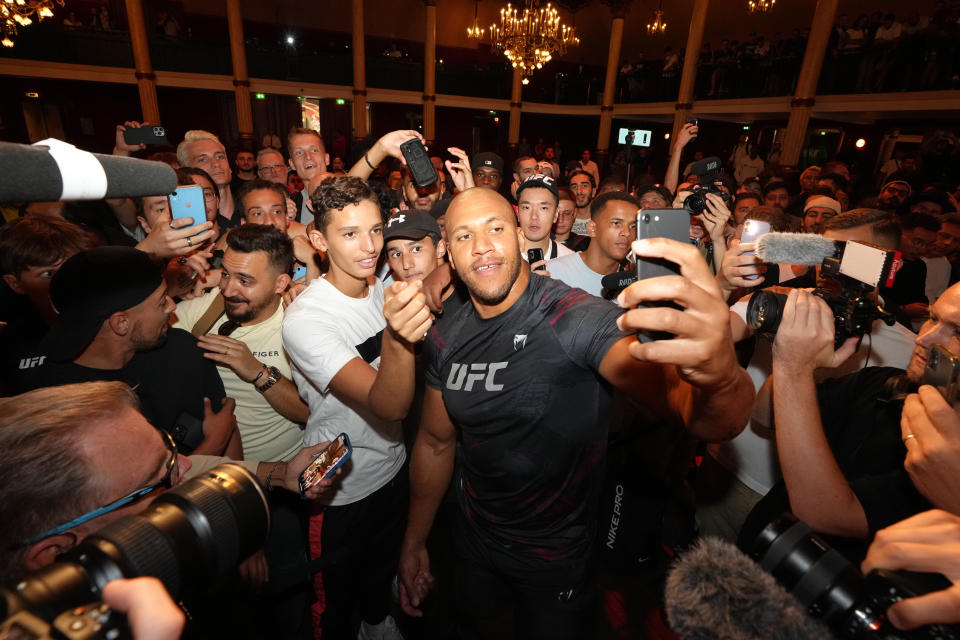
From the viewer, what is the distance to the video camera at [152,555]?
2.27 ft

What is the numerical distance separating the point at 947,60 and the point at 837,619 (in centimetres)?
1323

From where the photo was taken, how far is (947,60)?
29.2 ft

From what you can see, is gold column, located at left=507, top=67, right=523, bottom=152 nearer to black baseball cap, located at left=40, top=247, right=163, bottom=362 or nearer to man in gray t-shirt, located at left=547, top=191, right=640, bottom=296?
man in gray t-shirt, located at left=547, top=191, right=640, bottom=296

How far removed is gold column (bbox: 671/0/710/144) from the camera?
40.5 ft

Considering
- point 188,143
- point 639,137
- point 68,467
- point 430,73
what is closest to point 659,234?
point 68,467

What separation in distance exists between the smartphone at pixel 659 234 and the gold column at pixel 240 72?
1578cm

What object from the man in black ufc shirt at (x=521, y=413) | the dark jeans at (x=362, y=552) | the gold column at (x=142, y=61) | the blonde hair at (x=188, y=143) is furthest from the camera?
the gold column at (x=142, y=61)

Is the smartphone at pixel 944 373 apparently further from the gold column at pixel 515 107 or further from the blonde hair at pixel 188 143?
the gold column at pixel 515 107

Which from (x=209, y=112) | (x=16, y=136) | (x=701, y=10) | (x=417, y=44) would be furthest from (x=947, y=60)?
(x=16, y=136)

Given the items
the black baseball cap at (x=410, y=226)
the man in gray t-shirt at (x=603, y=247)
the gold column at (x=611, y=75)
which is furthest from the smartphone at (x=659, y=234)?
the gold column at (x=611, y=75)

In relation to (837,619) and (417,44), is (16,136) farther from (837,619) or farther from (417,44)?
(837,619)

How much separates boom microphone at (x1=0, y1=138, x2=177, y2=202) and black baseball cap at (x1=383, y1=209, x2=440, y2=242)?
1.87 m

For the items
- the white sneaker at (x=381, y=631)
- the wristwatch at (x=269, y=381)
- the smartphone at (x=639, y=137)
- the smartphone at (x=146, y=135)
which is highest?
the smartphone at (x=639, y=137)

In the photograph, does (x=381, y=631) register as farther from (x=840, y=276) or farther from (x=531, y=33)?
(x=531, y=33)
